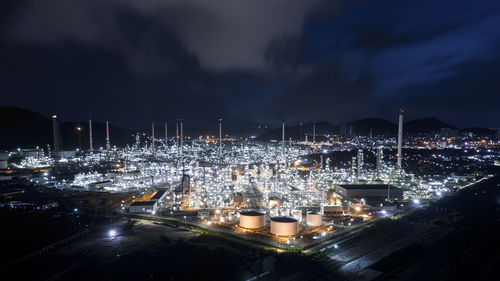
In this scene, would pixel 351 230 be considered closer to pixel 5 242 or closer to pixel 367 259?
pixel 367 259

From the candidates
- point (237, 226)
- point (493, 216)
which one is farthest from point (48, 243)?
point (493, 216)

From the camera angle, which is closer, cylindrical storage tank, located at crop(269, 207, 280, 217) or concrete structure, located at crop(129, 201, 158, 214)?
cylindrical storage tank, located at crop(269, 207, 280, 217)

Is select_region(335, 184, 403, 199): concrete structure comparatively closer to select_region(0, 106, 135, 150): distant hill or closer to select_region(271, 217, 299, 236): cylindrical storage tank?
select_region(271, 217, 299, 236): cylindrical storage tank

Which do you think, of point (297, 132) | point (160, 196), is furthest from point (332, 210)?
point (297, 132)

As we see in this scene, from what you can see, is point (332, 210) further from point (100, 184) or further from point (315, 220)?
point (100, 184)

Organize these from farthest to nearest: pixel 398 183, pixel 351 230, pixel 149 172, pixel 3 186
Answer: pixel 149 172
pixel 398 183
pixel 3 186
pixel 351 230

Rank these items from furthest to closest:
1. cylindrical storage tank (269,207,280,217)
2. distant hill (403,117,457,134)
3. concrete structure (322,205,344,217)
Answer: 1. distant hill (403,117,457,134)
2. concrete structure (322,205,344,217)
3. cylindrical storage tank (269,207,280,217)

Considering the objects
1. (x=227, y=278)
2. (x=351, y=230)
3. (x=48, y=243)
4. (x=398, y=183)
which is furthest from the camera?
(x=398, y=183)

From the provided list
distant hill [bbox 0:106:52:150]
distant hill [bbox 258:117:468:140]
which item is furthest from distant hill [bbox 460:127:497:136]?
distant hill [bbox 0:106:52:150]
